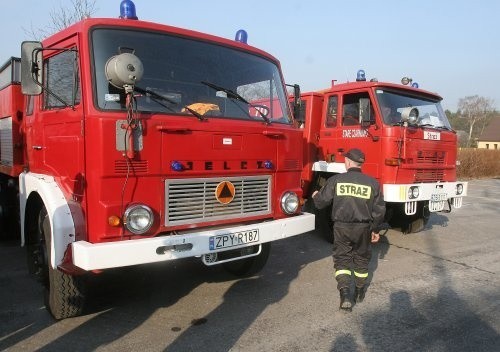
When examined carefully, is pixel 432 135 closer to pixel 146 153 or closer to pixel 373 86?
pixel 373 86

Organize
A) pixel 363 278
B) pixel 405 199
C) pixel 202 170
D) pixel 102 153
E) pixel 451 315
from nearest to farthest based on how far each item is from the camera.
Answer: pixel 102 153
pixel 202 170
pixel 451 315
pixel 363 278
pixel 405 199

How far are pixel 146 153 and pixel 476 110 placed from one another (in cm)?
7550

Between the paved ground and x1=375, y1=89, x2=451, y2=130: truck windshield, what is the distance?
2.10 metres

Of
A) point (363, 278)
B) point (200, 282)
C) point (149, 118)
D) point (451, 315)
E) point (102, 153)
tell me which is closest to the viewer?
point (102, 153)

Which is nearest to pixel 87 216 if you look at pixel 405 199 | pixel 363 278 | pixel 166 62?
pixel 166 62

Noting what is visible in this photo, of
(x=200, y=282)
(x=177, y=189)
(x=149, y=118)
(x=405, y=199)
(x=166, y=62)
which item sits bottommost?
(x=200, y=282)

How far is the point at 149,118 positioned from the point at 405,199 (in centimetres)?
437

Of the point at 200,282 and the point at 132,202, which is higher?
the point at 132,202

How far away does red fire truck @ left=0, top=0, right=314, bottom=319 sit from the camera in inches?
135

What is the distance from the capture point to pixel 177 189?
3768 mm

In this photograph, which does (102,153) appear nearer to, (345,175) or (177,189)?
(177,189)

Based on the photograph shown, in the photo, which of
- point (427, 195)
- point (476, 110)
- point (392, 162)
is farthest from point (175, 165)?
point (476, 110)

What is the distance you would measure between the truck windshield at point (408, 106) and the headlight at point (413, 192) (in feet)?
3.28

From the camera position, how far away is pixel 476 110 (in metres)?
69.5
